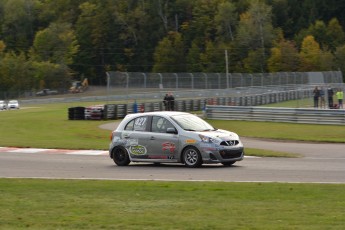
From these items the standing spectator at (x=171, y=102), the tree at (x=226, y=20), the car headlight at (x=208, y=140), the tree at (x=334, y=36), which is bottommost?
the standing spectator at (x=171, y=102)

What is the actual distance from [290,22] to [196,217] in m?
134

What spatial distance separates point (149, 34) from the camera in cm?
14138

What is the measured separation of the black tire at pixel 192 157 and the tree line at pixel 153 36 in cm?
9210

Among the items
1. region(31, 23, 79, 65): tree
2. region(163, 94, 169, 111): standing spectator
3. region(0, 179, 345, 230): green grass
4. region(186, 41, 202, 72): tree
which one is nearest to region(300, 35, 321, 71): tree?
region(186, 41, 202, 72): tree

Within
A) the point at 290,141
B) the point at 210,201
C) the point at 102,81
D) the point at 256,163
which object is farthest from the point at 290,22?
the point at 210,201

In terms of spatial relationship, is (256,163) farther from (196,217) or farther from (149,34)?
(149,34)

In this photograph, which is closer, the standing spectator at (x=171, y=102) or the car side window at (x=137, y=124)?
the car side window at (x=137, y=124)

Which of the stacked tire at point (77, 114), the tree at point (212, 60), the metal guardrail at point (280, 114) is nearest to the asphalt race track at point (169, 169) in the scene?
the metal guardrail at point (280, 114)

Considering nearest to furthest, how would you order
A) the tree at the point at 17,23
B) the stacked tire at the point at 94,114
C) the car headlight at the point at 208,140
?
the car headlight at the point at 208,140 → the stacked tire at the point at 94,114 → the tree at the point at 17,23

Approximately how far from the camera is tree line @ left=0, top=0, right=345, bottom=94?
117625 millimetres

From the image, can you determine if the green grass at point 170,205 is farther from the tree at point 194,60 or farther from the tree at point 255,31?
the tree at point 194,60

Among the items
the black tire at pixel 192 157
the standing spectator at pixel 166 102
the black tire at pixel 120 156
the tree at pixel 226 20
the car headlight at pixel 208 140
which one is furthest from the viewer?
the tree at pixel 226 20

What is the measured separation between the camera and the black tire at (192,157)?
19688 mm

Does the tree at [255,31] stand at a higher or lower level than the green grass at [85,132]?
higher
